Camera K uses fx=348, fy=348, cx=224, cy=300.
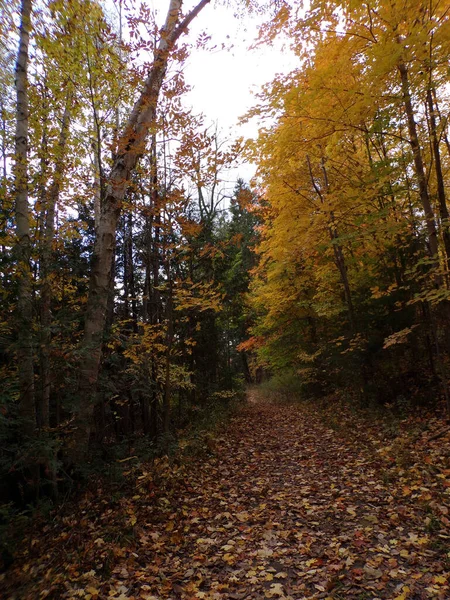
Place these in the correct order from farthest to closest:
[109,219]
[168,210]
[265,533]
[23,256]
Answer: [168,210], [109,219], [23,256], [265,533]

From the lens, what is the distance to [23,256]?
4.75 meters

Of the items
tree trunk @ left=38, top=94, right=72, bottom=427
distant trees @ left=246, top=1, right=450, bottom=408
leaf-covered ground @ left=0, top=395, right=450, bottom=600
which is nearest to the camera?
leaf-covered ground @ left=0, top=395, right=450, bottom=600

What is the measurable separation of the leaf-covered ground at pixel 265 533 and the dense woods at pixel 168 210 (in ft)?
3.17

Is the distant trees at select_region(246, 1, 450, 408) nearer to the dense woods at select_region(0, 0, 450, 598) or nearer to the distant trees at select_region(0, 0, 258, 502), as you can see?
the dense woods at select_region(0, 0, 450, 598)

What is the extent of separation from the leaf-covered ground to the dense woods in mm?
967

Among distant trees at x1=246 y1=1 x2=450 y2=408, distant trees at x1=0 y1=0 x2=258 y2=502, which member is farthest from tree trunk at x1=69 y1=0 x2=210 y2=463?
distant trees at x1=246 y1=1 x2=450 y2=408

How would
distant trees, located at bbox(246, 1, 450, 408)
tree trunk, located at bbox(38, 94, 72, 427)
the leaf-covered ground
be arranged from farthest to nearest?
distant trees, located at bbox(246, 1, 450, 408) → tree trunk, located at bbox(38, 94, 72, 427) → the leaf-covered ground

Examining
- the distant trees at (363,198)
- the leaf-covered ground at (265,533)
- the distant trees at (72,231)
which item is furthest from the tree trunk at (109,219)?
the distant trees at (363,198)

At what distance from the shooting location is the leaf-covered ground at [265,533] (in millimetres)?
3287

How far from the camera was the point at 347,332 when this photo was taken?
988 cm

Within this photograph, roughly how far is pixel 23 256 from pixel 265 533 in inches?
188

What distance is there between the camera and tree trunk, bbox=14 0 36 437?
15.1 ft

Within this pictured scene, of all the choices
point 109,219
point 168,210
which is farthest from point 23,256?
point 168,210

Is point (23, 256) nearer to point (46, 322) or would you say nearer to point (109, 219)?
point (46, 322)
